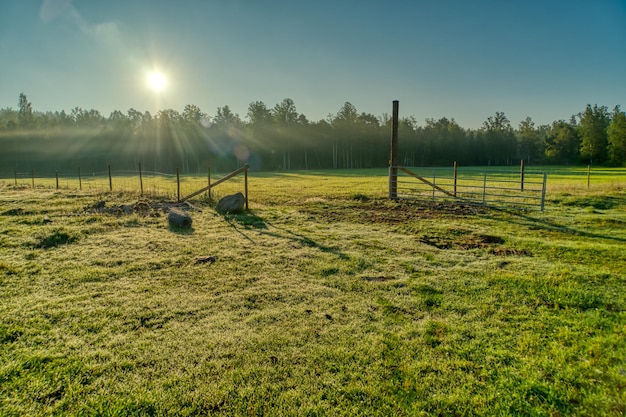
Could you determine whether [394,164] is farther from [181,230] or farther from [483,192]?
[181,230]

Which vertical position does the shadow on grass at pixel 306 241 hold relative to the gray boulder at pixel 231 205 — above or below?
below

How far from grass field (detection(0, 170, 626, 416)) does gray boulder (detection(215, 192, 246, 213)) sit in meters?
3.32

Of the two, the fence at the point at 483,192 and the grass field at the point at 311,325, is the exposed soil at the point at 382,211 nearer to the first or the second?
the fence at the point at 483,192

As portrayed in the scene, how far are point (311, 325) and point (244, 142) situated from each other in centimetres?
6449

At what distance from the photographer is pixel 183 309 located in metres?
4.12

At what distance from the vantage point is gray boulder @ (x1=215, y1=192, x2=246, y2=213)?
1098 cm

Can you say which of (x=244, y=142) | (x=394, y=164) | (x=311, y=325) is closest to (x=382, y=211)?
(x=394, y=164)

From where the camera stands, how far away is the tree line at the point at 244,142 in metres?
62.1

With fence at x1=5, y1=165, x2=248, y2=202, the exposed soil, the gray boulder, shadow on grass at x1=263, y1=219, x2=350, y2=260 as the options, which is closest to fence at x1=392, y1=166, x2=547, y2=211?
the exposed soil

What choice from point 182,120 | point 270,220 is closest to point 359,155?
point 182,120

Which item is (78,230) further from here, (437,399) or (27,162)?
(27,162)

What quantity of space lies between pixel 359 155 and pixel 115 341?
226 ft

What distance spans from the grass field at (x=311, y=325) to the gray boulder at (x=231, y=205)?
3.32 meters

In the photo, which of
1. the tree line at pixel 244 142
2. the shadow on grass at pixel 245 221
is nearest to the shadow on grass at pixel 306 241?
the shadow on grass at pixel 245 221
